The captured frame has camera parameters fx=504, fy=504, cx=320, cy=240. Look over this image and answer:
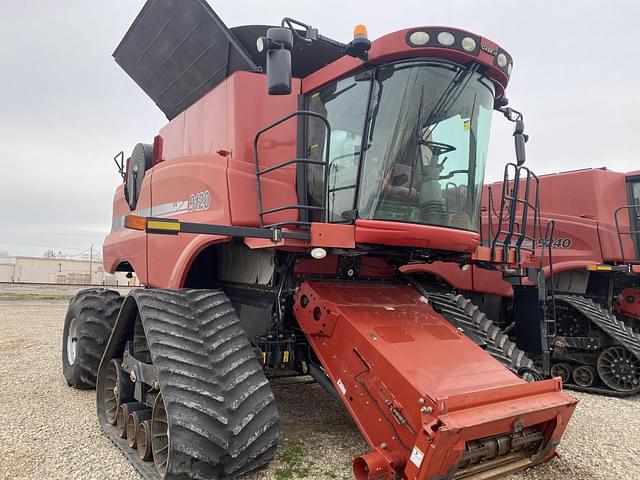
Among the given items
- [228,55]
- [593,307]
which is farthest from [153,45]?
[593,307]

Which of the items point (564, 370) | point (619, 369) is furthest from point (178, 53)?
point (619, 369)

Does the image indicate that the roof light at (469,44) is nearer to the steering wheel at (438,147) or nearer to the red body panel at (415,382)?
the steering wheel at (438,147)

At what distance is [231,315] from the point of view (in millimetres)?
3705

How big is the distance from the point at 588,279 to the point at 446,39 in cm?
557

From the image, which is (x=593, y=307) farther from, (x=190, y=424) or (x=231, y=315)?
(x=190, y=424)

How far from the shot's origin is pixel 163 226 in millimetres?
3275

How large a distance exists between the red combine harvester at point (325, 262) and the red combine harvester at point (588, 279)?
275cm

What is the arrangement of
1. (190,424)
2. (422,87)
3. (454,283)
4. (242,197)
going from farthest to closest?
1. (454,283)
2. (242,197)
3. (422,87)
4. (190,424)

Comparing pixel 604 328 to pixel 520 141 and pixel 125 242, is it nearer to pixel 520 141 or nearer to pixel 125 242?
pixel 520 141

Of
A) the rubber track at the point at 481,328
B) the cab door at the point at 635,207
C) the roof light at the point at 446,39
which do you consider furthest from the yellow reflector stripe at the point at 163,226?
the cab door at the point at 635,207

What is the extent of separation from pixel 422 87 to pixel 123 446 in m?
3.43

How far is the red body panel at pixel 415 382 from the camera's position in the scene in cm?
266

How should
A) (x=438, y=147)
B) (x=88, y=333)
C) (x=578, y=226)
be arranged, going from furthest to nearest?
1. (x=578, y=226)
2. (x=88, y=333)
3. (x=438, y=147)

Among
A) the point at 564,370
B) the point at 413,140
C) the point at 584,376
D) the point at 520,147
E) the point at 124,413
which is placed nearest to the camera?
the point at 413,140
